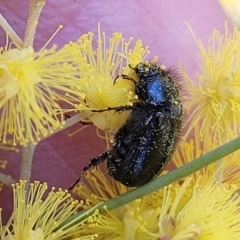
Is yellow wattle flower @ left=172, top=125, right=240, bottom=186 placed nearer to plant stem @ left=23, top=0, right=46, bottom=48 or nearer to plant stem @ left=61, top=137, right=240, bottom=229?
plant stem @ left=61, top=137, right=240, bottom=229

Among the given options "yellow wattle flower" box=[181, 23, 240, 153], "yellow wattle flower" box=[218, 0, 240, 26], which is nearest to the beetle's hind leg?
"yellow wattle flower" box=[181, 23, 240, 153]

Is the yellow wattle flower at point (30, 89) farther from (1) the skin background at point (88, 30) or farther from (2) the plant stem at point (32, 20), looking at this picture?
(1) the skin background at point (88, 30)

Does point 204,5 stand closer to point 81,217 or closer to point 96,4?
point 96,4

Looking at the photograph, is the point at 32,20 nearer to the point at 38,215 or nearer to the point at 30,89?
the point at 30,89

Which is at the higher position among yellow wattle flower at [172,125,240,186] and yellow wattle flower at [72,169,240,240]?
yellow wattle flower at [172,125,240,186]

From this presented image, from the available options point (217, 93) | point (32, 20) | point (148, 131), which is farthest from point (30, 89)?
point (217, 93)

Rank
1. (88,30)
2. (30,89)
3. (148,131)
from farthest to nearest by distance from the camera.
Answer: (88,30)
(148,131)
(30,89)

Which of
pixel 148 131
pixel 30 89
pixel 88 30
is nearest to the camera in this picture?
pixel 30 89
